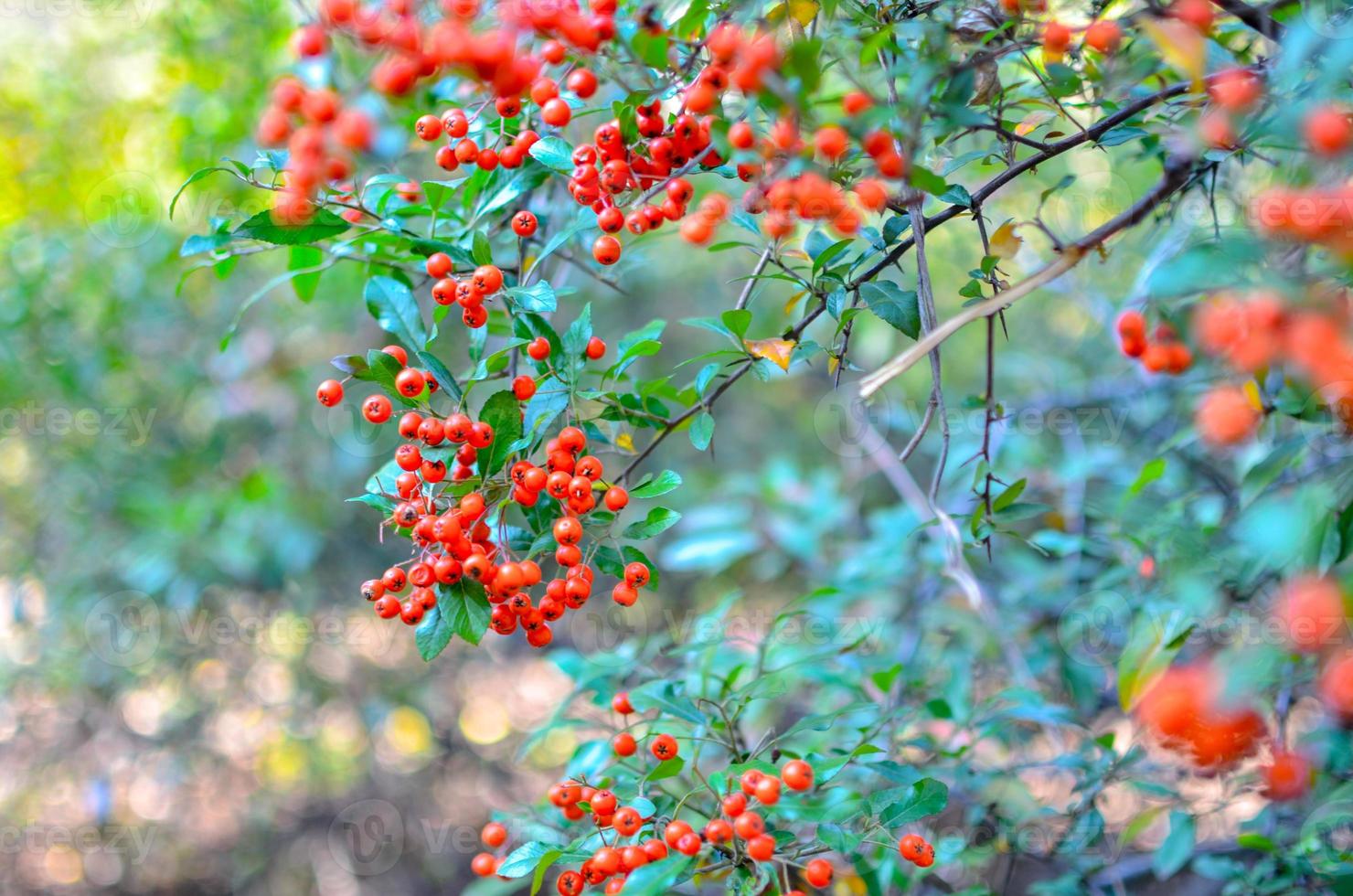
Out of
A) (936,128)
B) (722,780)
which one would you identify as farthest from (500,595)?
(936,128)

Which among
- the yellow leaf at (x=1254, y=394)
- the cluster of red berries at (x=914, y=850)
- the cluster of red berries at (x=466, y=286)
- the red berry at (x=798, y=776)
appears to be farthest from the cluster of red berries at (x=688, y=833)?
the yellow leaf at (x=1254, y=394)

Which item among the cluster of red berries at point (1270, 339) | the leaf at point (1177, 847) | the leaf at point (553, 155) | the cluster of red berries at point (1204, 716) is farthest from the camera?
the leaf at point (1177, 847)

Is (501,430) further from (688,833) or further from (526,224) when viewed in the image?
(688,833)

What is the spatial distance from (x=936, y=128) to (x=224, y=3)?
3.22m

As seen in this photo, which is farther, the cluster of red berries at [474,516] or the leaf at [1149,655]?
the leaf at [1149,655]

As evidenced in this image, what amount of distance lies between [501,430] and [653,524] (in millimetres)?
257

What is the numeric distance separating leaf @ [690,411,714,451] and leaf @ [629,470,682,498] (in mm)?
80

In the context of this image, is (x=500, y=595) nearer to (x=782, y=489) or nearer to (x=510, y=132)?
(x=510, y=132)

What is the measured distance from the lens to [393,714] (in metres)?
3.65

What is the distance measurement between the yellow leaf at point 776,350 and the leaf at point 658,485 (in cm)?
22

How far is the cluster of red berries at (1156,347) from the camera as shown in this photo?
1280 millimetres

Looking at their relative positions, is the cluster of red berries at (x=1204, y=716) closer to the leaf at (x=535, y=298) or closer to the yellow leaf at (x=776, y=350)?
the yellow leaf at (x=776, y=350)

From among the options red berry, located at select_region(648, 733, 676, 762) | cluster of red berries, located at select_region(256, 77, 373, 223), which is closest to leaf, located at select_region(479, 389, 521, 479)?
cluster of red berries, located at select_region(256, 77, 373, 223)

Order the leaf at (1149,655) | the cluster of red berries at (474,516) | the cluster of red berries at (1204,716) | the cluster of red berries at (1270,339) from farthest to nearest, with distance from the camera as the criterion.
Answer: the leaf at (1149,655), the cluster of red berries at (474,516), the cluster of red berries at (1204,716), the cluster of red berries at (1270,339)
